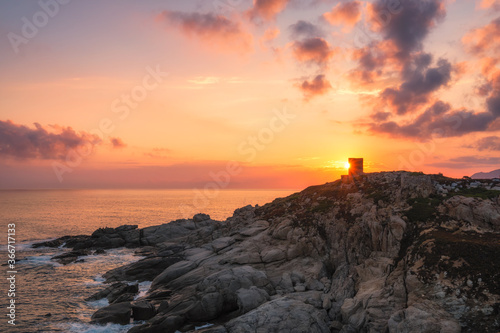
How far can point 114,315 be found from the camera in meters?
33.7

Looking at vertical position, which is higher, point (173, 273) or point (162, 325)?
point (173, 273)

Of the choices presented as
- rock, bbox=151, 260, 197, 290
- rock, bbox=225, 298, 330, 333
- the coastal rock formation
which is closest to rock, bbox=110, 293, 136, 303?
the coastal rock formation

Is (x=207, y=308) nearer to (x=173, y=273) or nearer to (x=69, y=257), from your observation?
(x=173, y=273)

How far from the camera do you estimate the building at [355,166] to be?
5275 cm

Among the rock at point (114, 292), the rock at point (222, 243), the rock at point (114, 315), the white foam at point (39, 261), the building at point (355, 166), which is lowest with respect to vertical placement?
the white foam at point (39, 261)

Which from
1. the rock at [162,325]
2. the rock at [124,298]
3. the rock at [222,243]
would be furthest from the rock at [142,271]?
the rock at [162,325]

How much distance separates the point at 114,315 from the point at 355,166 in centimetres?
4109

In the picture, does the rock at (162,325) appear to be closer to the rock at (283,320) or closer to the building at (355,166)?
the rock at (283,320)

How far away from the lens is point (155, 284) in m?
42.9

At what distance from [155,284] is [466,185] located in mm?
43674

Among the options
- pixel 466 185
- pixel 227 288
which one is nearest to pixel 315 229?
pixel 227 288

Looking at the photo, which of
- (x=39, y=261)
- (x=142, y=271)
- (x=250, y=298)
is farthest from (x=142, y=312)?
(x=39, y=261)

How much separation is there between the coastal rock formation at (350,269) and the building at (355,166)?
10.5 feet

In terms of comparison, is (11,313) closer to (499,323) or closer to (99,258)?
(99,258)
